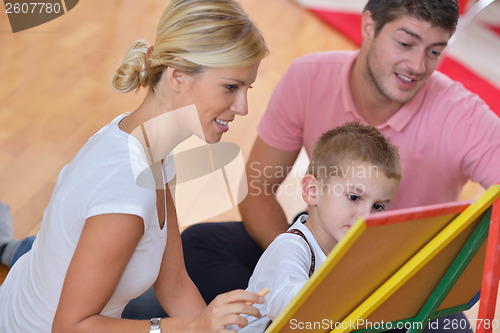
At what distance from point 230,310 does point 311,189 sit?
1.44 ft

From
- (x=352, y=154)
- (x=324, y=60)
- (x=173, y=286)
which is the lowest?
(x=173, y=286)

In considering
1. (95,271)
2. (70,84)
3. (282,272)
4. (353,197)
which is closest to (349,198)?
(353,197)

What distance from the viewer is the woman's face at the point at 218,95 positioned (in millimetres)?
1183

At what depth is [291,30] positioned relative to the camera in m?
3.89

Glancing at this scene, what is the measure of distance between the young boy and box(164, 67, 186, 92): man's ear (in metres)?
0.36

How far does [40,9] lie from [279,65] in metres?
1.31

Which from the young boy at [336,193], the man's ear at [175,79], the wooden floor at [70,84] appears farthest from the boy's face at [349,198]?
the wooden floor at [70,84]

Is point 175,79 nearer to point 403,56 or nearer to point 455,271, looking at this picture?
point 455,271

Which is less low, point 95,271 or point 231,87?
point 231,87

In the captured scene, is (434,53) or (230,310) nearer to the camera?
(230,310)

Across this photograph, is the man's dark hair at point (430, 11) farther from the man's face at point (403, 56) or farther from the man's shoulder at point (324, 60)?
the man's shoulder at point (324, 60)

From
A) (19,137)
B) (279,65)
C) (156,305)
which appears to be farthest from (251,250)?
(279,65)

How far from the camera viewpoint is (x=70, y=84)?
301cm

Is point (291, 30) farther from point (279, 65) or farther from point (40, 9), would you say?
point (40, 9)
